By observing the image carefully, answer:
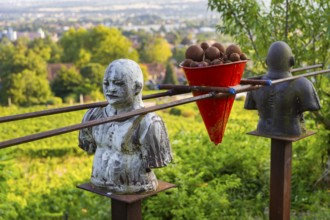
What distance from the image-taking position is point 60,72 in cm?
3119

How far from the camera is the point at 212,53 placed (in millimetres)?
2225

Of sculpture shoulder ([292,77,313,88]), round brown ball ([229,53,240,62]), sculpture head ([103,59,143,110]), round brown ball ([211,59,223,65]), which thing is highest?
round brown ball ([229,53,240,62])

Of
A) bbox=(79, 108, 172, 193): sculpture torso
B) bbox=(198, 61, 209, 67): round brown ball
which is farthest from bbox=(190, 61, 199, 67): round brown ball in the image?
bbox=(79, 108, 172, 193): sculpture torso

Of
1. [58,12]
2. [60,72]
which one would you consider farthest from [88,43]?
[58,12]

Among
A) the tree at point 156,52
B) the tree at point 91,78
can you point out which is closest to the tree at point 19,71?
the tree at point 91,78

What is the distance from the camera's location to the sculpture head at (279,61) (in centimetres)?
283

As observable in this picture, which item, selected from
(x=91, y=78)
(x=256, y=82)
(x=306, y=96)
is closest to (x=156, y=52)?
(x=91, y=78)

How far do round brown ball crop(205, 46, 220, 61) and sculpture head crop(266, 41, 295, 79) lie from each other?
73cm

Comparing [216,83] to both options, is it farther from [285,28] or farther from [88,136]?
[285,28]

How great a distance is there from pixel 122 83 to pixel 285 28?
9.83ft

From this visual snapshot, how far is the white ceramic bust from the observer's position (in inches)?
71.8

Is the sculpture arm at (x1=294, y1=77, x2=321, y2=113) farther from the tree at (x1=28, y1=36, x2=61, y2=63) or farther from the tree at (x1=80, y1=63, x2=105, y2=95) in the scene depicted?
the tree at (x1=28, y1=36, x2=61, y2=63)

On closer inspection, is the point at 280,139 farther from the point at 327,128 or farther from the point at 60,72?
the point at 60,72

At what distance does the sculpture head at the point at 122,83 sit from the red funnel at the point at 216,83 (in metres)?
0.43
